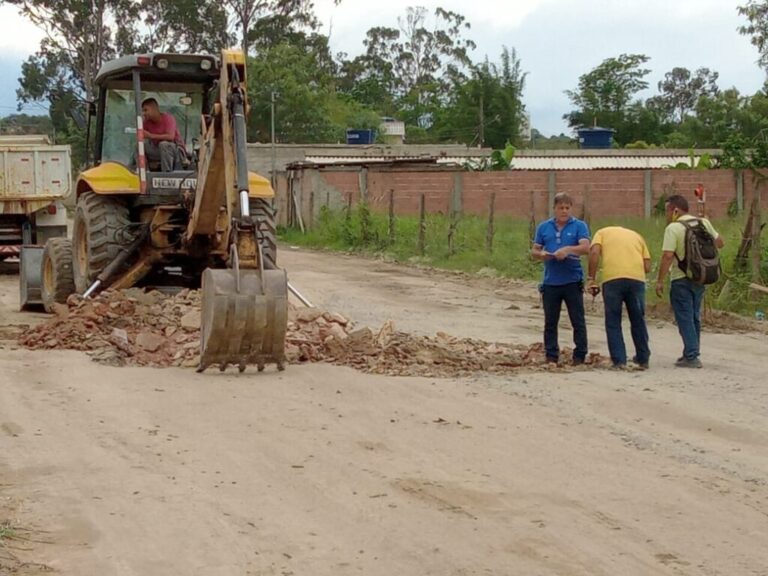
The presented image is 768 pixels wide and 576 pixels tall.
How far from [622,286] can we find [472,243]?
50.0ft

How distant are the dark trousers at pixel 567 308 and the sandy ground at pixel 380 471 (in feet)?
1.67

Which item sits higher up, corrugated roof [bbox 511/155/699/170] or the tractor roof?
the tractor roof

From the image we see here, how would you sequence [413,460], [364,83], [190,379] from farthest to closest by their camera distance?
[364,83]
[190,379]
[413,460]

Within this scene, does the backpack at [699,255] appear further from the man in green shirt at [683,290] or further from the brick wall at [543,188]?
the brick wall at [543,188]

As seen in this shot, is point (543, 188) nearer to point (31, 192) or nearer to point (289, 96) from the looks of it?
point (31, 192)

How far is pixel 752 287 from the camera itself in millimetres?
15914

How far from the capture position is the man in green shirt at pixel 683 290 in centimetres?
1142

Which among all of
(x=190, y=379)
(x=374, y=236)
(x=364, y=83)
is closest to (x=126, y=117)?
(x=190, y=379)

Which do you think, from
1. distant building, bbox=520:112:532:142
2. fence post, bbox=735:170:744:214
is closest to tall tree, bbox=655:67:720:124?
distant building, bbox=520:112:532:142

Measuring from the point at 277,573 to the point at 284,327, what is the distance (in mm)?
4872

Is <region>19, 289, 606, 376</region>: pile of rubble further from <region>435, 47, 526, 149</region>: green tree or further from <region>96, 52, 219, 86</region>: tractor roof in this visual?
<region>435, 47, 526, 149</region>: green tree

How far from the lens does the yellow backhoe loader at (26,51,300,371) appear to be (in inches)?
468

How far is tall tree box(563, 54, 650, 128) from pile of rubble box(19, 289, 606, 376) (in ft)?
190

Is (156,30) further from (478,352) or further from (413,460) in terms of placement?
(413,460)
